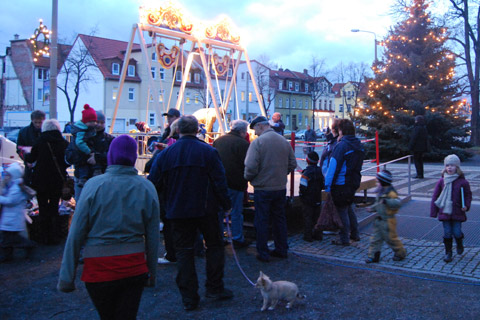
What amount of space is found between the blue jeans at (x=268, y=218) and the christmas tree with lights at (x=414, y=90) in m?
15.9

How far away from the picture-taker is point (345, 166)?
681 centimetres

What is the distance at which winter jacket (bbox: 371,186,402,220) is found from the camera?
5.99 metres

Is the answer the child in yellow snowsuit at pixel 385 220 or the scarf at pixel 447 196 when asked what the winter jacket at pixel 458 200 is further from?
the child in yellow snowsuit at pixel 385 220

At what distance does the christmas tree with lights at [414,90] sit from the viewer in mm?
21094

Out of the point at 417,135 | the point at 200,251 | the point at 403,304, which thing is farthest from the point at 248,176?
the point at 417,135

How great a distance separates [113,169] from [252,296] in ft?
8.31

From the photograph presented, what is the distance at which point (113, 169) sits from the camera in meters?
3.08

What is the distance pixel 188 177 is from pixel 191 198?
0.20 metres

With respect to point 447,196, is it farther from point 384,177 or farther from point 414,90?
point 414,90

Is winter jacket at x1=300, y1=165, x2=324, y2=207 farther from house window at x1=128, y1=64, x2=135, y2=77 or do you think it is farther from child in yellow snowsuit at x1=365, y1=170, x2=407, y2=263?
house window at x1=128, y1=64, x2=135, y2=77

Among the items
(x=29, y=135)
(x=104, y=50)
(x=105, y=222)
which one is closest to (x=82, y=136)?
(x=29, y=135)

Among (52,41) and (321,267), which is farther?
(52,41)

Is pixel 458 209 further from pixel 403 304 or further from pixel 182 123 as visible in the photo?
pixel 182 123

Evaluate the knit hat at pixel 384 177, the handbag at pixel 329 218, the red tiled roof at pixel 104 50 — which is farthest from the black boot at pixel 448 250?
the red tiled roof at pixel 104 50
